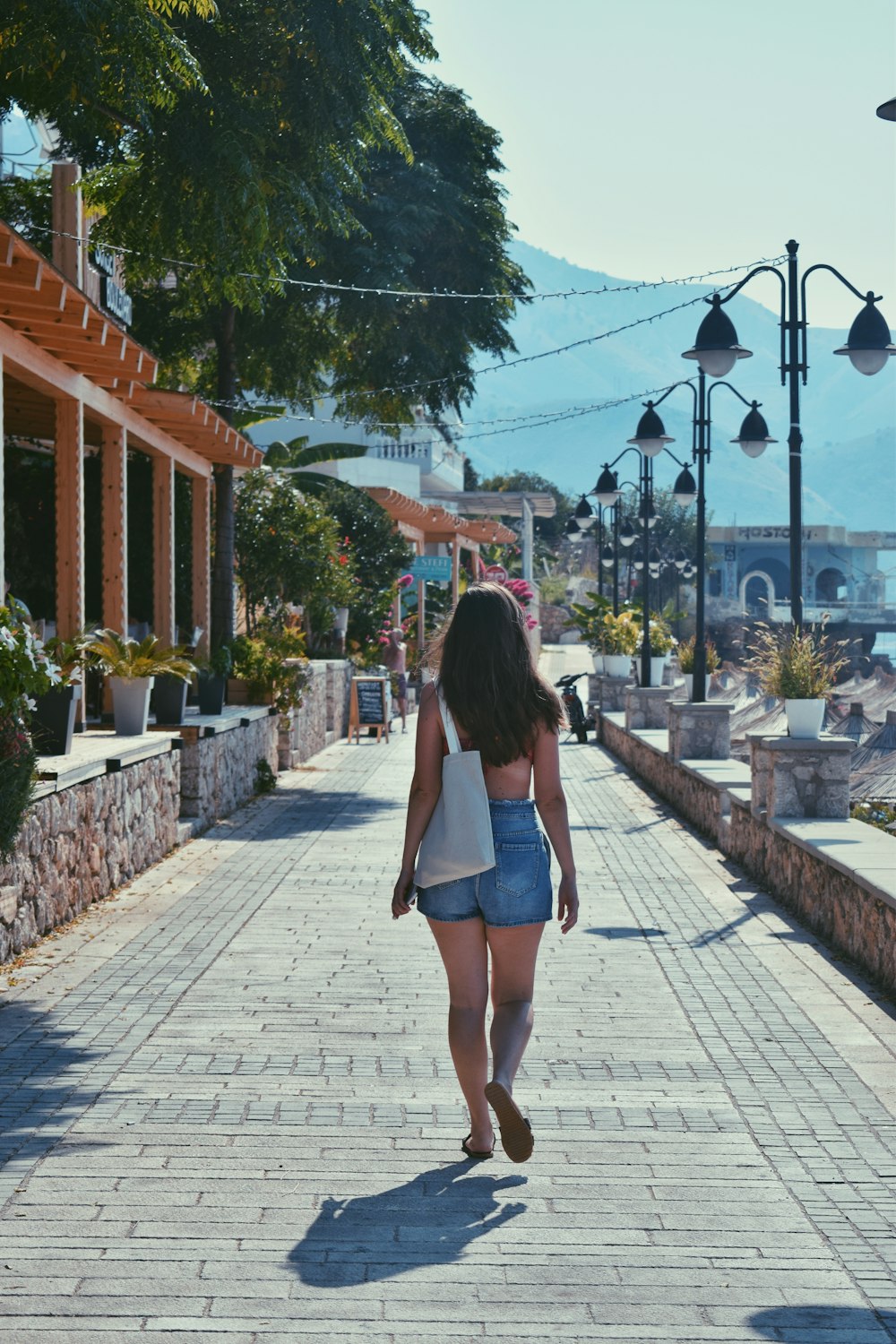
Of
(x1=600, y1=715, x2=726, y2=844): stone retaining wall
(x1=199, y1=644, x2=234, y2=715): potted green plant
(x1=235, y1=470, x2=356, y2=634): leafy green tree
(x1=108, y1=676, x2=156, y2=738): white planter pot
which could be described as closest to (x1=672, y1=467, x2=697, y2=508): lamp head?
(x1=600, y1=715, x2=726, y2=844): stone retaining wall

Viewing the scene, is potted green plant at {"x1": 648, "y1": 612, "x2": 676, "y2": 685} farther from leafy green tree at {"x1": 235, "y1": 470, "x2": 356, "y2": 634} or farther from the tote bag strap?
the tote bag strap

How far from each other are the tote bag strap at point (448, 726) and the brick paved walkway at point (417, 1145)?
133 cm

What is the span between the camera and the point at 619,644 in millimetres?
33438

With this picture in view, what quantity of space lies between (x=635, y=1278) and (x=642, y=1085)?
78.3 inches

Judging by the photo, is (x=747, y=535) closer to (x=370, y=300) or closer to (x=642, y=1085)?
(x=370, y=300)

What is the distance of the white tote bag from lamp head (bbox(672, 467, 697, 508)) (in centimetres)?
2122

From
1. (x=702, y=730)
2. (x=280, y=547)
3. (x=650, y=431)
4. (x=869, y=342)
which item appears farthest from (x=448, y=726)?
(x=280, y=547)

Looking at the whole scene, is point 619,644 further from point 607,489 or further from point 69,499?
point 69,499

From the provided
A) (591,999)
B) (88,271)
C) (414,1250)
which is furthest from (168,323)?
(414,1250)

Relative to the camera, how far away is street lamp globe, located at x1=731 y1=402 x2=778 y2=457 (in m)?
15.9

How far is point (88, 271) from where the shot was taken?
657 inches

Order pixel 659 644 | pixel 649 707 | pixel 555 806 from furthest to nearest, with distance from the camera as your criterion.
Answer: pixel 659 644, pixel 649 707, pixel 555 806

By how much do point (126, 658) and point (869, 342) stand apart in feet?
20.2

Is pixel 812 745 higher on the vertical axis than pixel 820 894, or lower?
higher
